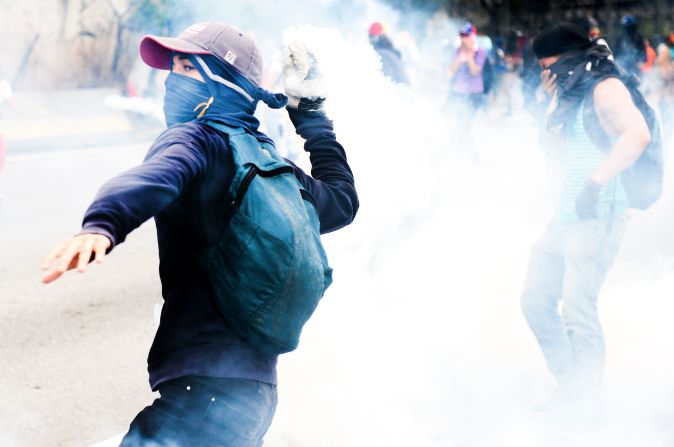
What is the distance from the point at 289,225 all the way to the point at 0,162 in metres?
6.57

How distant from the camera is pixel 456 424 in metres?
3.50

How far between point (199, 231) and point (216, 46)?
0.47 metres

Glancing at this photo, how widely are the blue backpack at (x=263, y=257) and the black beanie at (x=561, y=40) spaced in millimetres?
1780

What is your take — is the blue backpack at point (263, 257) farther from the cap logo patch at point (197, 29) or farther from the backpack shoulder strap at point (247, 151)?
the cap logo patch at point (197, 29)

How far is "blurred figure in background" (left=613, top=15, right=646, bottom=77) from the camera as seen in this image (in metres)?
14.1

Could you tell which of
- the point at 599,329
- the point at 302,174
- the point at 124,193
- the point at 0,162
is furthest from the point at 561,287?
the point at 0,162

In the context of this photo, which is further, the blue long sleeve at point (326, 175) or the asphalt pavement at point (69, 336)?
the asphalt pavement at point (69, 336)

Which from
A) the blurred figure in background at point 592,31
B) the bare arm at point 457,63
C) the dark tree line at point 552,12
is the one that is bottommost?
the dark tree line at point 552,12

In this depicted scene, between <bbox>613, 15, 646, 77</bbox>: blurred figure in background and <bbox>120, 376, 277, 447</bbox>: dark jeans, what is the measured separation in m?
13.0

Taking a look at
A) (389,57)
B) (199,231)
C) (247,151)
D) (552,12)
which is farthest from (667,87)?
(552,12)

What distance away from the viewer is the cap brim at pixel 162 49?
2.07m

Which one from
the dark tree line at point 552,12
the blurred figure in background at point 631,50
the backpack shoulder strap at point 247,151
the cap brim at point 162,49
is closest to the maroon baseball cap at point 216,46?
the cap brim at point 162,49

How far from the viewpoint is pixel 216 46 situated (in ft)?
6.85

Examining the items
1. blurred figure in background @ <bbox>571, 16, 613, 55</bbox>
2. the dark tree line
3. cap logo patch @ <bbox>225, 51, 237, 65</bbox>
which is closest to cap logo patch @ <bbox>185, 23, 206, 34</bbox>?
cap logo patch @ <bbox>225, 51, 237, 65</bbox>
